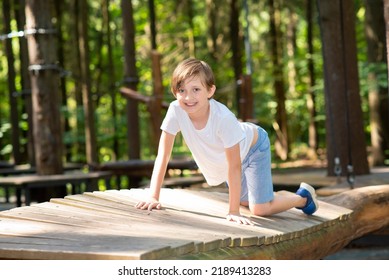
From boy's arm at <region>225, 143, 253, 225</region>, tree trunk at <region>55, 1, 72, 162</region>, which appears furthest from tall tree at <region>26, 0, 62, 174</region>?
tree trunk at <region>55, 1, 72, 162</region>

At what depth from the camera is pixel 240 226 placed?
4.97 meters

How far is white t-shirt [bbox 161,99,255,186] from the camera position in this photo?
202 inches

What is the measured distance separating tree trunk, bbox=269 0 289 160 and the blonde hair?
703 inches

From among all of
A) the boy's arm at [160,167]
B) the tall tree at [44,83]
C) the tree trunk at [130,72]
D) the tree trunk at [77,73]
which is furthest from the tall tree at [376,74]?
the boy's arm at [160,167]

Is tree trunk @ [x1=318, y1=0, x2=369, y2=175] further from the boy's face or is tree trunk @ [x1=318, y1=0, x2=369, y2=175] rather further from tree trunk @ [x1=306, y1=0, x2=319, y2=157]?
tree trunk @ [x1=306, y1=0, x2=319, y2=157]

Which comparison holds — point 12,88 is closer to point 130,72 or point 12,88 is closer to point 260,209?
point 130,72

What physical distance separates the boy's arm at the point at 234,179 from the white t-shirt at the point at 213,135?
56 millimetres

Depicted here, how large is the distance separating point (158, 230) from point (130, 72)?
10280 mm

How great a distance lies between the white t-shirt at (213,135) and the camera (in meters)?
5.13

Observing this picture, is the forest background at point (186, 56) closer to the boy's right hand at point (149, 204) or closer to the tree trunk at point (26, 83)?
the tree trunk at point (26, 83)

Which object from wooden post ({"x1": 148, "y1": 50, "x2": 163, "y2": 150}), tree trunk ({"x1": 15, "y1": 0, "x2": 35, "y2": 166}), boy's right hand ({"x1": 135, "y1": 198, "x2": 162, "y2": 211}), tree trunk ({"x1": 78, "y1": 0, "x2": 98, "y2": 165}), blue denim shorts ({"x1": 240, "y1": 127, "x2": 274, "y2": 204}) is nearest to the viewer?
boy's right hand ({"x1": 135, "y1": 198, "x2": 162, "y2": 211})

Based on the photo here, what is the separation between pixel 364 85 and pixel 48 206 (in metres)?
14.1
